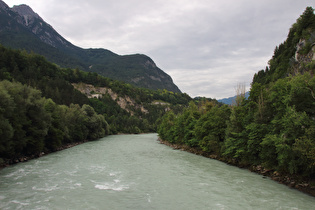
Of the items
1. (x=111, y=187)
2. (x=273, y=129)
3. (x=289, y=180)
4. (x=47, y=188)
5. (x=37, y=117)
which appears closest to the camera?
(x=47, y=188)

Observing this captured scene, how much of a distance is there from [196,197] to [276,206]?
5738 mm

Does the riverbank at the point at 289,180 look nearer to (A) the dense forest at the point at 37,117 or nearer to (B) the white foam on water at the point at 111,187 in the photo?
(B) the white foam on water at the point at 111,187

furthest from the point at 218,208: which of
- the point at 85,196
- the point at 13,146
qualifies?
the point at 13,146

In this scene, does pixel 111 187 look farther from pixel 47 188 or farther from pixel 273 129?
Result: pixel 273 129

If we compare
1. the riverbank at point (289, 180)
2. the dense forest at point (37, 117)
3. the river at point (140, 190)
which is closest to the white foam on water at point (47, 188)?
the river at point (140, 190)

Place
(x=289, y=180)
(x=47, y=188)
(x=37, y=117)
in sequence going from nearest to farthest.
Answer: (x=47, y=188), (x=289, y=180), (x=37, y=117)

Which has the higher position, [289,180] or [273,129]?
[273,129]

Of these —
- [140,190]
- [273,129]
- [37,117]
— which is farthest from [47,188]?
[273,129]

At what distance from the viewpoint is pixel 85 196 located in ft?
52.9

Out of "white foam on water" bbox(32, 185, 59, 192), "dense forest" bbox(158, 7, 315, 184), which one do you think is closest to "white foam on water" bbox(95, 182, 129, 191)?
"white foam on water" bbox(32, 185, 59, 192)

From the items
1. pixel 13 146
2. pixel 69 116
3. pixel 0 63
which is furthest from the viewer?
pixel 0 63

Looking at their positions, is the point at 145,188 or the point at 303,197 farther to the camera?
the point at 145,188

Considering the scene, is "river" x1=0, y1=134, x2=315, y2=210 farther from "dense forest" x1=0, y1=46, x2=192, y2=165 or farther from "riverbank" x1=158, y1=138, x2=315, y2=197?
"dense forest" x1=0, y1=46, x2=192, y2=165

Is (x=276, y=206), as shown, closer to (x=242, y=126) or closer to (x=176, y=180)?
(x=176, y=180)
